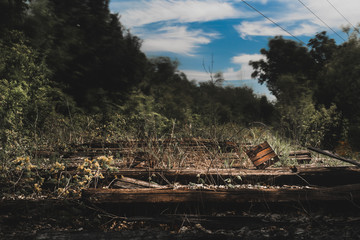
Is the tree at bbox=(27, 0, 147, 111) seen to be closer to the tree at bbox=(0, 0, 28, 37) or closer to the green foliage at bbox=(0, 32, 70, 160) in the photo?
the tree at bbox=(0, 0, 28, 37)

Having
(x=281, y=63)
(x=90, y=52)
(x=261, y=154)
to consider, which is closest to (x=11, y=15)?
(x=90, y=52)

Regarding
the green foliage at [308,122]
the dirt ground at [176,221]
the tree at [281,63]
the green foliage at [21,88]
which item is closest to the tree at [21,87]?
the green foliage at [21,88]

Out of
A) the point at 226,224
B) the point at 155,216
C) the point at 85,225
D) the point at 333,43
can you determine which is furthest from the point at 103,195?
the point at 333,43

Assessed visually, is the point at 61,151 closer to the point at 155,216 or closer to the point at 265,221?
the point at 155,216

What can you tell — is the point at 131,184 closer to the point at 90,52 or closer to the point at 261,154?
the point at 261,154

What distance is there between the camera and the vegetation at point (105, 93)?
6.57 m

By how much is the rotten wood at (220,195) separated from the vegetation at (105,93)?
661 millimetres

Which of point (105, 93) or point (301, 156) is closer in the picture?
point (301, 156)

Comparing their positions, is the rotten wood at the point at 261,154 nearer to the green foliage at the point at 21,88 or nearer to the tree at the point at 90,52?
the green foliage at the point at 21,88

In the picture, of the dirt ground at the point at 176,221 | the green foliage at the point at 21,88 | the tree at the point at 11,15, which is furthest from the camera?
the tree at the point at 11,15

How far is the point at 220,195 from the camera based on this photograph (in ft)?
10.3

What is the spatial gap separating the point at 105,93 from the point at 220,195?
35.3 ft

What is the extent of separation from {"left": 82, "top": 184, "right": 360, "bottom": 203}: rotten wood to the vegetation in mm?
661

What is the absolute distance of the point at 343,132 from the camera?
15320 millimetres
